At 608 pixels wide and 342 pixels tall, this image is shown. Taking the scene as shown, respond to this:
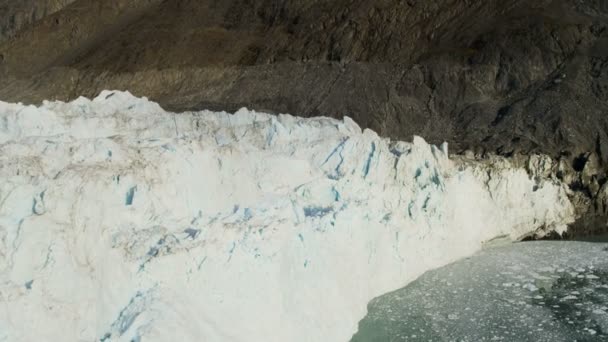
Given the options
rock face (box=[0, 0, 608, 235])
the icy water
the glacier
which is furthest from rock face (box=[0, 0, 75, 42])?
the icy water

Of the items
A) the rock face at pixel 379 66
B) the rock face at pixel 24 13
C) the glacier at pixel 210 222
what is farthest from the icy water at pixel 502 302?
the rock face at pixel 24 13

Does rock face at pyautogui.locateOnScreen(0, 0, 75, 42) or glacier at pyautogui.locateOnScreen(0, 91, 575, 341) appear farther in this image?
rock face at pyautogui.locateOnScreen(0, 0, 75, 42)

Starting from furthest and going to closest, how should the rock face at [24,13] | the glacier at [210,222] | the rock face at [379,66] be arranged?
the rock face at [24,13] < the rock face at [379,66] < the glacier at [210,222]

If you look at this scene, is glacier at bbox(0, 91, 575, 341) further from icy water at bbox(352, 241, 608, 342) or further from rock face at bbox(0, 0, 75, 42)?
rock face at bbox(0, 0, 75, 42)

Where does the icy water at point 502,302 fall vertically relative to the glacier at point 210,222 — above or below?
below

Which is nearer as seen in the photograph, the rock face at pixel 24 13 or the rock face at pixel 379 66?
the rock face at pixel 379 66

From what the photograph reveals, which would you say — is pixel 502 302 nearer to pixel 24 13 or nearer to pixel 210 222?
pixel 210 222

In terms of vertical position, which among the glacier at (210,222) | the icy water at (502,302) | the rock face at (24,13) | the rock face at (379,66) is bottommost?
the icy water at (502,302)

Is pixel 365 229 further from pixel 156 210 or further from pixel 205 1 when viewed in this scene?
pixel 205 1

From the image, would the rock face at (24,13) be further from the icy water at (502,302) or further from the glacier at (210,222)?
the icy water at (502,302)
